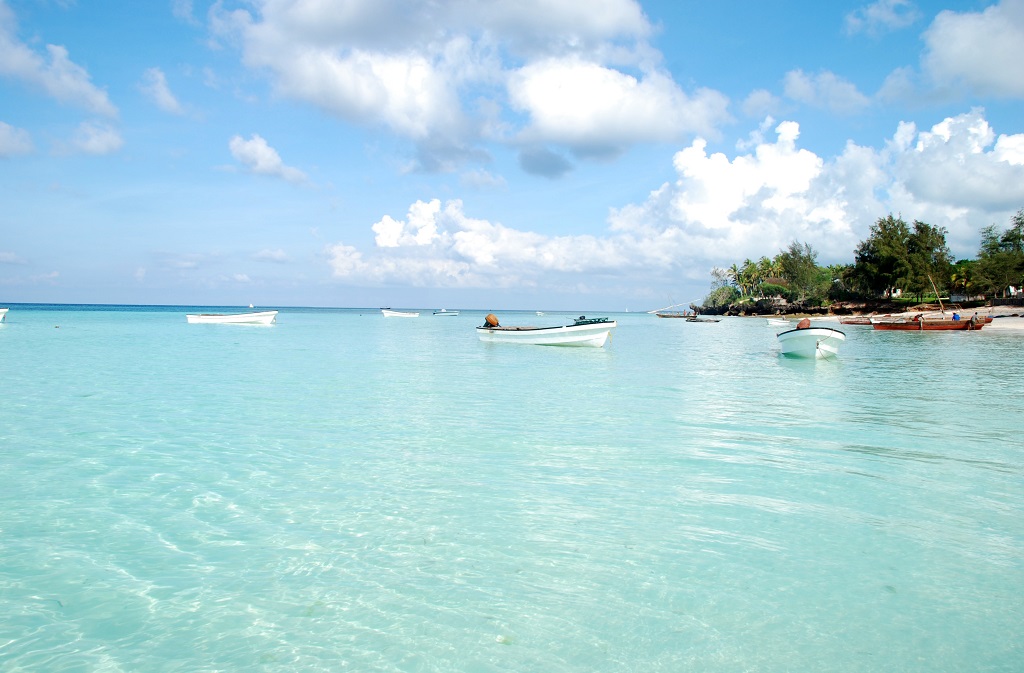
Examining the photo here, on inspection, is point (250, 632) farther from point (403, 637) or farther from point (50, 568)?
point (50, 568)

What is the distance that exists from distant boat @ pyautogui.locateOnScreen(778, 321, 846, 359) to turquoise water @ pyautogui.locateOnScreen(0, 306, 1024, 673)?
12.9 meters

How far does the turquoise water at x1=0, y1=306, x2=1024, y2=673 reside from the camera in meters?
4.27

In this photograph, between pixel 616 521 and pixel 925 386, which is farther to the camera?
pixel 925 386

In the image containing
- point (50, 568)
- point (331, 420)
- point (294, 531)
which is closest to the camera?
point (50, 568)

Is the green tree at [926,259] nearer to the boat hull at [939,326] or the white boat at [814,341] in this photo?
the boat hull at [939,326]

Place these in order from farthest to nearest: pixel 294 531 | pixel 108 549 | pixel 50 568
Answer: pixel 294 531, pixel 108 549, pixel 50 568

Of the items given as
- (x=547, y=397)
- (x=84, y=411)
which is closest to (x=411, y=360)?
(x=547, y=397)

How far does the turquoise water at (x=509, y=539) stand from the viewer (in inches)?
168

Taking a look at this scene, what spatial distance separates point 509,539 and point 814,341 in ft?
82.2

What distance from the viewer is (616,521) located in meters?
6.70

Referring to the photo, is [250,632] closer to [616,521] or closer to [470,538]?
[470,538]

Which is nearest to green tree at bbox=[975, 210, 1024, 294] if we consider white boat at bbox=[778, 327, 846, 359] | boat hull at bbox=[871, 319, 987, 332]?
boat hull at bbox=[871, 319, 987, 332]

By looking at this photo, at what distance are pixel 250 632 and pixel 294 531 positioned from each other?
2003 mm

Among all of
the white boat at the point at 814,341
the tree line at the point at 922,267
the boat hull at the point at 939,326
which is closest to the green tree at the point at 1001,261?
the tree line at the point at 922,267
